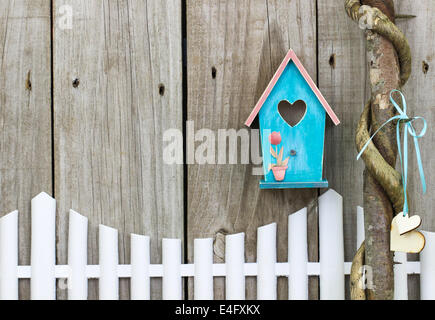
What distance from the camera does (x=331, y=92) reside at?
1.22 m

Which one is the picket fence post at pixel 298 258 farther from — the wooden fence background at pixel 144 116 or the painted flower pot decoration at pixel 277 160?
the painted flower pot decoration at pixel 277 160

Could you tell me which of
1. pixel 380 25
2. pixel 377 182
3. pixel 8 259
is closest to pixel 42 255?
pixel 8 259

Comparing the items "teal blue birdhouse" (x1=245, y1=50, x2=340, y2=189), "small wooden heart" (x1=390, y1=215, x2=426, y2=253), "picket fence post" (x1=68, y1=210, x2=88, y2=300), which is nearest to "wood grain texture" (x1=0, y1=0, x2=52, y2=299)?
"picket fence post" (x1=68, y1=210, x2=88, y2=300)

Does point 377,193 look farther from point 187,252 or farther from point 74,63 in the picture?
point 74,63

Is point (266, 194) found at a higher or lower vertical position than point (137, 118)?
lower

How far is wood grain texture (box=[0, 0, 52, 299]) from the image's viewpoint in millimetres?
1223

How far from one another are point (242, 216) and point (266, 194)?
0.08 m

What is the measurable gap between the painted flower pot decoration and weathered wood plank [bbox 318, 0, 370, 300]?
7.0 inches

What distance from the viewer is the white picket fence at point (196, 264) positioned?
120 centimetres

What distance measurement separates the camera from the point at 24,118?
48.2 inches

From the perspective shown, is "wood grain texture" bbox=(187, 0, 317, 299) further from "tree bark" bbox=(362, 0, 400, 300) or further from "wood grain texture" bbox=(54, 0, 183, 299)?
"tree bark" bbox=(362, 0, 400, 300)

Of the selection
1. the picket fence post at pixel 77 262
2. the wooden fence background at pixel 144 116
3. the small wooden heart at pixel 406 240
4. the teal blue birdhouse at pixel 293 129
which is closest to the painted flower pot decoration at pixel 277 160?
the teal blue birdhouse at pixel 293 129

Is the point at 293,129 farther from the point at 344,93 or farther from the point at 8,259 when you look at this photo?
the point at 8,259
